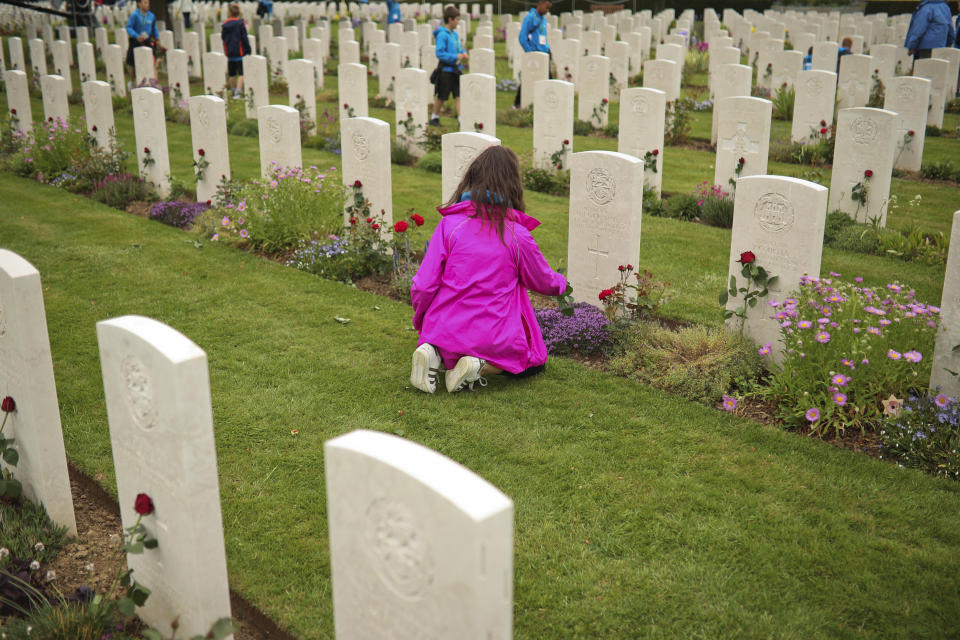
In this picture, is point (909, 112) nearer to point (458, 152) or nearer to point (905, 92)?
point (905, 92)

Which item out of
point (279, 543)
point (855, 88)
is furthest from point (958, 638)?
point (855, 88)

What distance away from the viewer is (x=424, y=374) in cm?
505

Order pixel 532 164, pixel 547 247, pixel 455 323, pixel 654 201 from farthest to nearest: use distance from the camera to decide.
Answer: pixel 532 164, pixel 654 201, pixel 547 247, pixel 455 323

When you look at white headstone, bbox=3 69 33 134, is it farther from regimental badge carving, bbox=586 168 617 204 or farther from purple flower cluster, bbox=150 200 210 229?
regimental badge carving, bbox=586 168 617 204

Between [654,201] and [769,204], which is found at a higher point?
[769,204]

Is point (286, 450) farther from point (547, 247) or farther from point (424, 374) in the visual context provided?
point (547, 247)

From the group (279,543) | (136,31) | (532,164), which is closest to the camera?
(279,543)

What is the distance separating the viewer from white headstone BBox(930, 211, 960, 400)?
4418 mm

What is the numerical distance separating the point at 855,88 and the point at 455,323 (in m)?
11.1

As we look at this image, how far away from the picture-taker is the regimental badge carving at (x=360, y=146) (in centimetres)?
734

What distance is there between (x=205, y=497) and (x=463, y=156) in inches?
175

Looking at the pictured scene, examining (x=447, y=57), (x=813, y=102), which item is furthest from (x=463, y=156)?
(x=447, y=57)

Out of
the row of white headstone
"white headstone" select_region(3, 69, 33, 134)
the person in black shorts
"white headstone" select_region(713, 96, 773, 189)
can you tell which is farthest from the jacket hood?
the person in black shorts

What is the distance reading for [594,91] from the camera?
13.3 m
